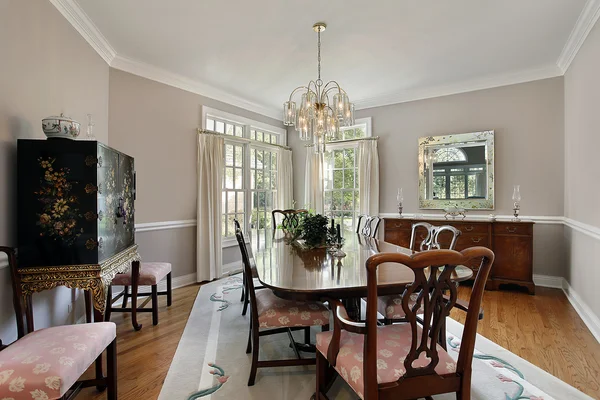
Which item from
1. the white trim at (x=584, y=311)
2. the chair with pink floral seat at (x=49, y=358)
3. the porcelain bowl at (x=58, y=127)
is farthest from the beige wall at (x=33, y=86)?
the white trim at (x=584, y=311)

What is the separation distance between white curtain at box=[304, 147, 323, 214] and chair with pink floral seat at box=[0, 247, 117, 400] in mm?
4048

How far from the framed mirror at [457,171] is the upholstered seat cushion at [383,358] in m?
3.31

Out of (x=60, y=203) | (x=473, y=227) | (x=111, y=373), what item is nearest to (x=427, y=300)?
(x=111, y=373)

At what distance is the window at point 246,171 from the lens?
4.55 m

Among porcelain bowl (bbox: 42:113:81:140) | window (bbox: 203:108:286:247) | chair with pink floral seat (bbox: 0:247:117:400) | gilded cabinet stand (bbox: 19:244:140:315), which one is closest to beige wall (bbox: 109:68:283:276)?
window (bbox: 203:108:286:247)


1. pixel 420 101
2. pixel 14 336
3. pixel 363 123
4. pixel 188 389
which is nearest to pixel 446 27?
pixel 420 101

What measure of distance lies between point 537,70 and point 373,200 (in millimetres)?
2706

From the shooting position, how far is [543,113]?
3.81 meters

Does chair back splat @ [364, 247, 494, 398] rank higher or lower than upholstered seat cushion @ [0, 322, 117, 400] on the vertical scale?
higher

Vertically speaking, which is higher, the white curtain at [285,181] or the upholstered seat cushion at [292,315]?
the white curtain at [285,181]

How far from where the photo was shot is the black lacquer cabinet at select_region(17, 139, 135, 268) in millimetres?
1874

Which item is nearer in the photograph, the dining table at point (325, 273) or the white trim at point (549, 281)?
the dining table at point (325, 273)

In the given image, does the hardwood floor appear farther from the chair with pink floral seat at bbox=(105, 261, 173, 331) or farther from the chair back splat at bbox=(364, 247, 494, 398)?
the chair back splat at bbox=(364, 247, 494, 398)

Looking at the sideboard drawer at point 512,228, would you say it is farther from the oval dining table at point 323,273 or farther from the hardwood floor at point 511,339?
the oval dining table at point 323,273
